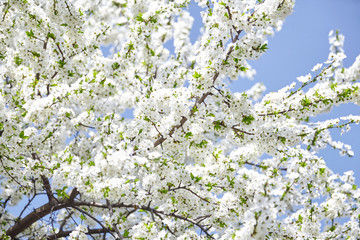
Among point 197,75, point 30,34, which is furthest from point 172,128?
point 30,34

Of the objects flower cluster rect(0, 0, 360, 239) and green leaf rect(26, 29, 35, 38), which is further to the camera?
green leaf rect(26, 29, 35, 38)

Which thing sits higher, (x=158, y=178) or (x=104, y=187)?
(x=158, y=178)

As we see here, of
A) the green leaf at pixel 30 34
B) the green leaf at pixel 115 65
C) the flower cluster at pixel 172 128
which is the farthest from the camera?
the green leaf at pixel 115 65

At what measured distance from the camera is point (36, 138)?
5914 mm

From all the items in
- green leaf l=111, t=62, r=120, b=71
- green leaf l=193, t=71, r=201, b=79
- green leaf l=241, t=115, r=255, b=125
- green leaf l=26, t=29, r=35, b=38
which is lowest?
green leaf l=241, t=115, r=255, b=125

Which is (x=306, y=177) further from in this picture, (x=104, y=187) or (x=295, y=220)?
(x=104, y=187)

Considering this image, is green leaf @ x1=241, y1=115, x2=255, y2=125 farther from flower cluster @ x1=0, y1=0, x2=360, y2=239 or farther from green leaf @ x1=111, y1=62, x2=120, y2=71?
green leaf @ x1=111, y1=62, x2=120, y2=71

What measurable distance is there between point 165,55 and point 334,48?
5.14 meters

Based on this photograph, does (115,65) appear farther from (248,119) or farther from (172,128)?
(248,119)

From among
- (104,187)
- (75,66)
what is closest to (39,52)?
(75,66)

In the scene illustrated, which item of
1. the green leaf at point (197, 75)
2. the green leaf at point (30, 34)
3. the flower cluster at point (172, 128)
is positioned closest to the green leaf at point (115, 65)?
the flower cluster at point (172, 128)

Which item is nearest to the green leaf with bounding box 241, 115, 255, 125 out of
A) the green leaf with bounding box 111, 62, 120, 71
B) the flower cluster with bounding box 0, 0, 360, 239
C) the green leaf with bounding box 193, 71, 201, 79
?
the flower cluster with bounding box 0, 0, 360, 239

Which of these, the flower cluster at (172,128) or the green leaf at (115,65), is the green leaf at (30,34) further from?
the green leaf at (115,65)

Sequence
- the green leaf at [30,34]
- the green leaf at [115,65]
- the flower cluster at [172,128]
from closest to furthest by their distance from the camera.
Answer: the flower cluster at [172,128], the green leaf at [30,34], the green leaf at [115,65]
